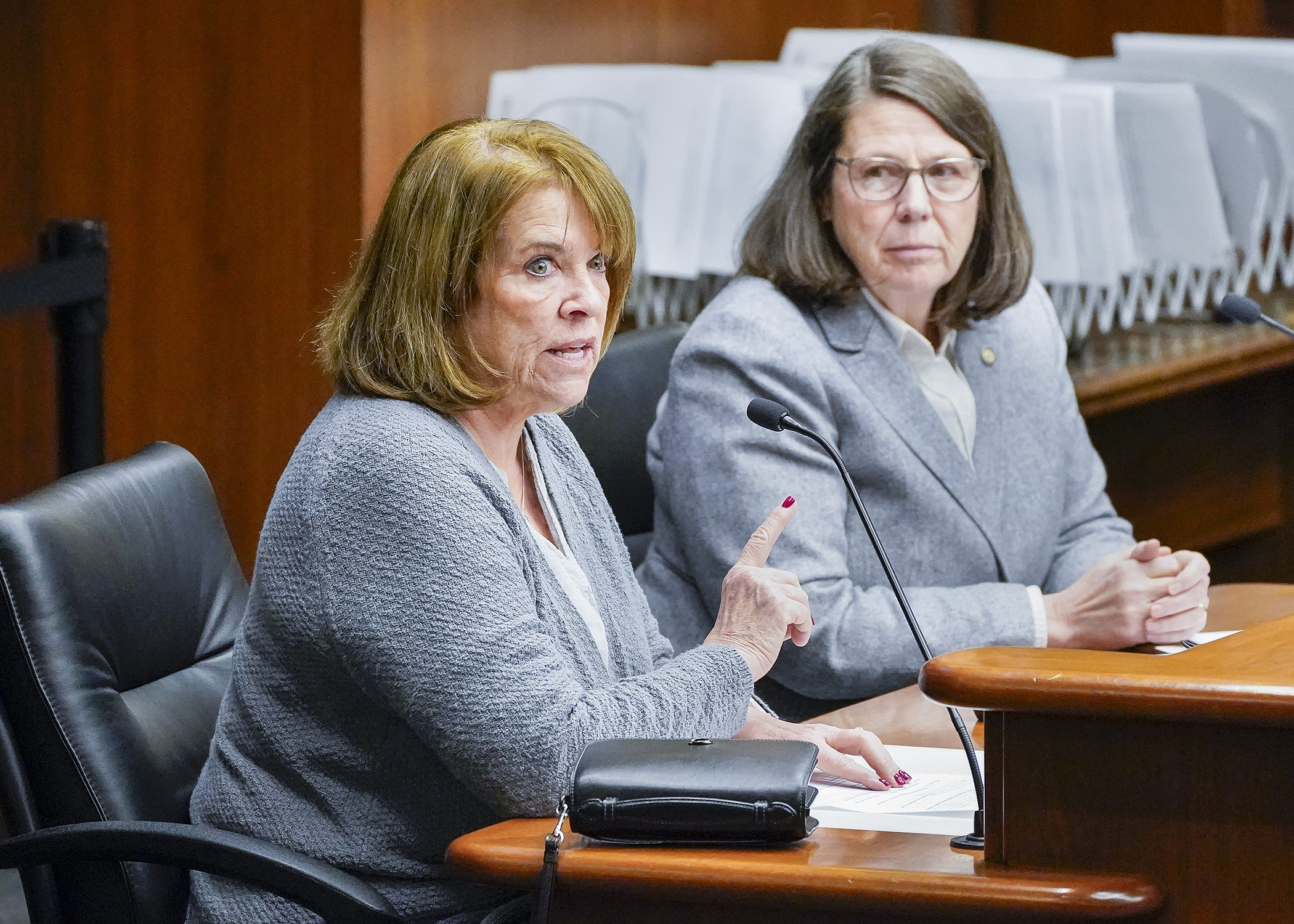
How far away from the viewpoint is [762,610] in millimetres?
1462

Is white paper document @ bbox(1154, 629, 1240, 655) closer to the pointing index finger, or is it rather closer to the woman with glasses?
the woman with glasses

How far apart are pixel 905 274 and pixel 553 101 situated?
104 cm

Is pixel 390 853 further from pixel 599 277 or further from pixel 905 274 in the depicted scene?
pixel 905 274

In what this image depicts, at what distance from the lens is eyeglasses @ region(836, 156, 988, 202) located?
82.2 inches

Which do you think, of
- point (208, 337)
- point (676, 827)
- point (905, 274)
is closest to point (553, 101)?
point (208, 337)

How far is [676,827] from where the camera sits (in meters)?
1.05

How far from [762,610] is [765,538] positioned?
78mm

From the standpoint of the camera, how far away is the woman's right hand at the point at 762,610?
1453mm

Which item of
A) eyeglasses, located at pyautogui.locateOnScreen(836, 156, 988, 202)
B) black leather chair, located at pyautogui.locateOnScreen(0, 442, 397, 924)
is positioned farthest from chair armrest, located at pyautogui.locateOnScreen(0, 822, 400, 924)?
eyeglasses, located at pyautogui.locateOnScreen(836, 156, 988, 202)

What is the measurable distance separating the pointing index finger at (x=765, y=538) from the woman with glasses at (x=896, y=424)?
1.16ft

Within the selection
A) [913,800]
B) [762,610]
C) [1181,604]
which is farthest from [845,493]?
[913,800]

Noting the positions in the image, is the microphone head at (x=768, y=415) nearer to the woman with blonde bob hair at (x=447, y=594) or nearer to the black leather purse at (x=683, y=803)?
the woman with blonde bob hair at (x=447, y=594)

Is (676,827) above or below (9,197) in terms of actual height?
below

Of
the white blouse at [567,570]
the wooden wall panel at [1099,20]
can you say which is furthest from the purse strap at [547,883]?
the wooden wall panel at [1099,20]
